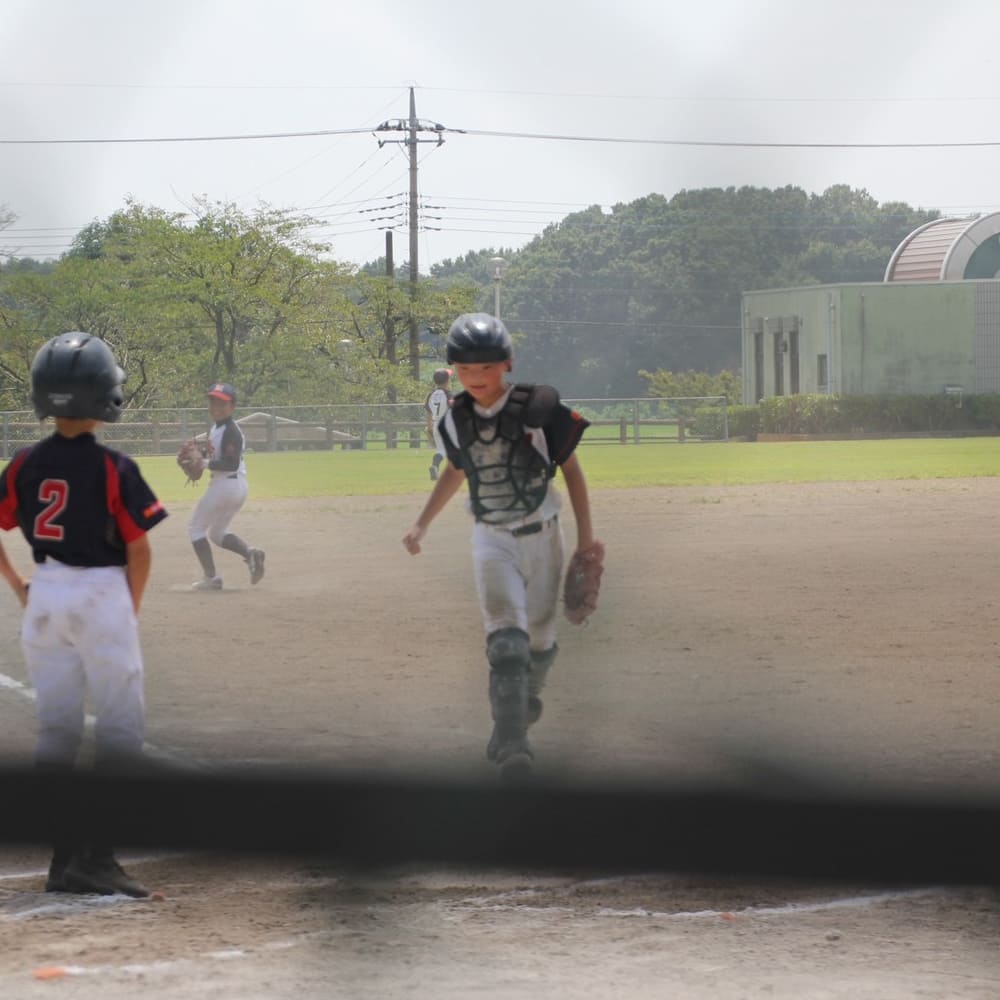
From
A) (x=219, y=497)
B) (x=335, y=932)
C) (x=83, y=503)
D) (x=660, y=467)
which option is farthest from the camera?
(x=660, y=467)

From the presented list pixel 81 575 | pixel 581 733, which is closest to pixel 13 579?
pixel 81 575

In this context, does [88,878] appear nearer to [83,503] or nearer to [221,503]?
[83,503]

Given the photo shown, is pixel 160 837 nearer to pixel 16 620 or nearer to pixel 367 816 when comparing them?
pixel 367 816

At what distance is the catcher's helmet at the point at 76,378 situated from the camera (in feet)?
7.52

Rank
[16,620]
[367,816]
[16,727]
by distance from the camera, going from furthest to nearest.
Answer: [16,620]
[16,727]
[367,816]

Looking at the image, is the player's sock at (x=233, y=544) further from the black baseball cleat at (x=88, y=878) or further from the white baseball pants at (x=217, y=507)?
the black baseball cleat at (x=88, y=878)

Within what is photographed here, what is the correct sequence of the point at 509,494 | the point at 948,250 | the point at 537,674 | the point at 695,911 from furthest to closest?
the point at 537,674, the point at 509,494, the point at 695,911, the point at 948,250

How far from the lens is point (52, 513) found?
Result: 2.51 meters

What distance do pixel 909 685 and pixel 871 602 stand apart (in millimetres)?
2142

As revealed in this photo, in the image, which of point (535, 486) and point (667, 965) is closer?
point (667, 965)

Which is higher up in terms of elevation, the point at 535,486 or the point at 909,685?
the point at 535,486

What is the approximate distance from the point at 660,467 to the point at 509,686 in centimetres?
1452

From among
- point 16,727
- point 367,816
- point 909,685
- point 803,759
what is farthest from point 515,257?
point 909,685

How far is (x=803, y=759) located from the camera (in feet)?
3.68
